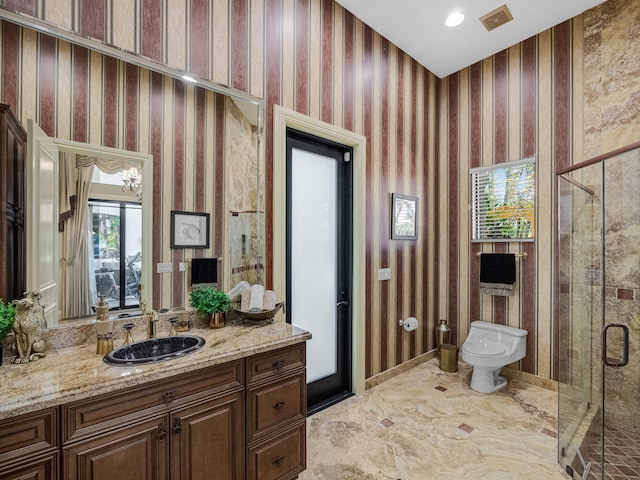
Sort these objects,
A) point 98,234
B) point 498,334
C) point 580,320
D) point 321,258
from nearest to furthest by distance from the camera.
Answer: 1. point 98,234
2. point 580,320
3. point 321,258
4. point 498,334

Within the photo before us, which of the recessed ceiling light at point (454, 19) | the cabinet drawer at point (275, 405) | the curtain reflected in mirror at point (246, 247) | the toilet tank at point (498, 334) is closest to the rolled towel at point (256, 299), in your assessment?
the curtain reflected in mirror at point (246, 247)

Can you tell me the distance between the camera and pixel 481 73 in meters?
3.39

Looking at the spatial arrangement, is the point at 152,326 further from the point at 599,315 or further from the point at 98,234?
the point at 599,315

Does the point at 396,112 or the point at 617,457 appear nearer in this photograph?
the point at 617,457

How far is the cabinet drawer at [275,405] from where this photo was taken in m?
1.55

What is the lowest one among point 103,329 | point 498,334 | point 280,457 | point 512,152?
point 280,457

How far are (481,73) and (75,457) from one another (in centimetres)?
426

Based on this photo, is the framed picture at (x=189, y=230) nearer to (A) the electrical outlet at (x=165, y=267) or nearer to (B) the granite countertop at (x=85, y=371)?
(A) the electrical outlet at (x=165, y=267)

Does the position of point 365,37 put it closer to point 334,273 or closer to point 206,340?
point 334,273

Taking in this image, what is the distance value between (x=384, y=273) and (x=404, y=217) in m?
0.64

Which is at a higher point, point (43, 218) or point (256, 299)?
point (43, 218)

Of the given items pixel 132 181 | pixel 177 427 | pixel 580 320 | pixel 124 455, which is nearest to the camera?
pixel 124 455

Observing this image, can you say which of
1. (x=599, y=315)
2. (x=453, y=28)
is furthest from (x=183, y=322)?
(x=453, y=28)

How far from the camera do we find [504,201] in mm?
3229
